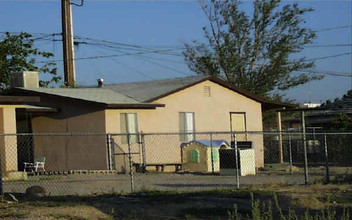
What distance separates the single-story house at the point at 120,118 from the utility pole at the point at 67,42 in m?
3.74

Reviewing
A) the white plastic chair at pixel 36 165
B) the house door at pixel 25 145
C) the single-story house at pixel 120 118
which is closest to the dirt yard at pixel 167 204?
the single-story house at pixel 120 118

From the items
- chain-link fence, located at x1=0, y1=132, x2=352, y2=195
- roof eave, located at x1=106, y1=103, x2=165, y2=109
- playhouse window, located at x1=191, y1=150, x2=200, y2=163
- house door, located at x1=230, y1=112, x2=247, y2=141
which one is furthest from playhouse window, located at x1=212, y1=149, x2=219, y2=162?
house door, located at x1=230, y1=112, x2=247, y2=141

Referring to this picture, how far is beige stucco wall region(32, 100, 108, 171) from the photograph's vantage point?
21531mm

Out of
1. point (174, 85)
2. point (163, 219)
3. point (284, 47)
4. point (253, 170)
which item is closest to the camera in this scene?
point (163, 219)

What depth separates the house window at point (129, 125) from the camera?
22.3 meters

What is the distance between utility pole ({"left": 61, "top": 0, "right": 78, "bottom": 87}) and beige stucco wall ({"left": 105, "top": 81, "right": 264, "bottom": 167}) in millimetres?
6834

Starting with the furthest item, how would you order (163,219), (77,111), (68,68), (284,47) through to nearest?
1. (284,47)
2. (68,68)
3. (77,111)
4. (163,219)

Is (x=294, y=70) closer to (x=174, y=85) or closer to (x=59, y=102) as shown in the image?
(x=174, y=85)

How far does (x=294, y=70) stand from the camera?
33.8 m

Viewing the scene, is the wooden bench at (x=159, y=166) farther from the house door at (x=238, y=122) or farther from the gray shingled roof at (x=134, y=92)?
the house door at (x=238, y=122)

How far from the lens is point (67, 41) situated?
94.3ft

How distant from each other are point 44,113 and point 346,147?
40.0ft

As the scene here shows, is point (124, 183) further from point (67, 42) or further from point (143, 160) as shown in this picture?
point (67, 42)

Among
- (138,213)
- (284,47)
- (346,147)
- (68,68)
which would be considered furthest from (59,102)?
(284,47)
